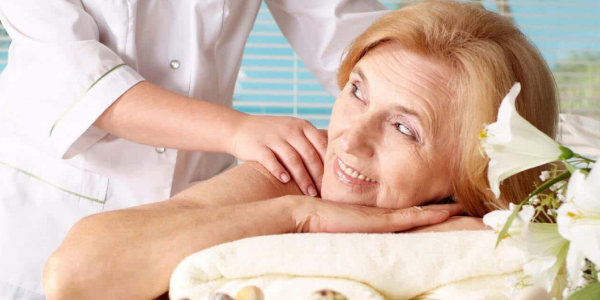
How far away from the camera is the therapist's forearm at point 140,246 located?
109 cm

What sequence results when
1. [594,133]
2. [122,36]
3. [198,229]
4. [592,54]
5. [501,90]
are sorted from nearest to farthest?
[594,133] < [198,229] < [501,90] < [122,36] < [592,54]

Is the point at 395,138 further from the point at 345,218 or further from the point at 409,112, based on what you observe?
the point at 345,218

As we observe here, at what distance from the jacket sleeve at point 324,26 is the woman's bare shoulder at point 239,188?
0.64 meters

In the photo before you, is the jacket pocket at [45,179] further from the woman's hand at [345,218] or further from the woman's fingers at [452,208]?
the woman's fingers at [452,208]

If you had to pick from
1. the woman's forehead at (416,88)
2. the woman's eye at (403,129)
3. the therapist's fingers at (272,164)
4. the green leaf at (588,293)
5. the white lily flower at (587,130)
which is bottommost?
the therapist's fingers at (272,164)

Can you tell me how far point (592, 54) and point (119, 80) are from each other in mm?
4444

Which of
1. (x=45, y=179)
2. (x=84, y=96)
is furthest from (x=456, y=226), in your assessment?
(x=45, y=179)

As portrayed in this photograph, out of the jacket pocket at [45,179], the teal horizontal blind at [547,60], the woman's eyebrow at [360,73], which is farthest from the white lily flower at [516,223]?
the teal horizontal blind at [547,60]

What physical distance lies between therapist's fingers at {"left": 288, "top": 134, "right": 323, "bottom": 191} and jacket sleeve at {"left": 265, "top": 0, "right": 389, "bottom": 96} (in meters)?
0.58

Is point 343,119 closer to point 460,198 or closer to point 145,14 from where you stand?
point 460,198

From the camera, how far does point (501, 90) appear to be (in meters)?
1.36

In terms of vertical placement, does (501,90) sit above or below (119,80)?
above

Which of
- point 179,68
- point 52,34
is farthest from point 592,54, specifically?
point 52,34

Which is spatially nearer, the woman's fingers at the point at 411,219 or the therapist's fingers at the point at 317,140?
the woman's fingers at the point at 411,219
